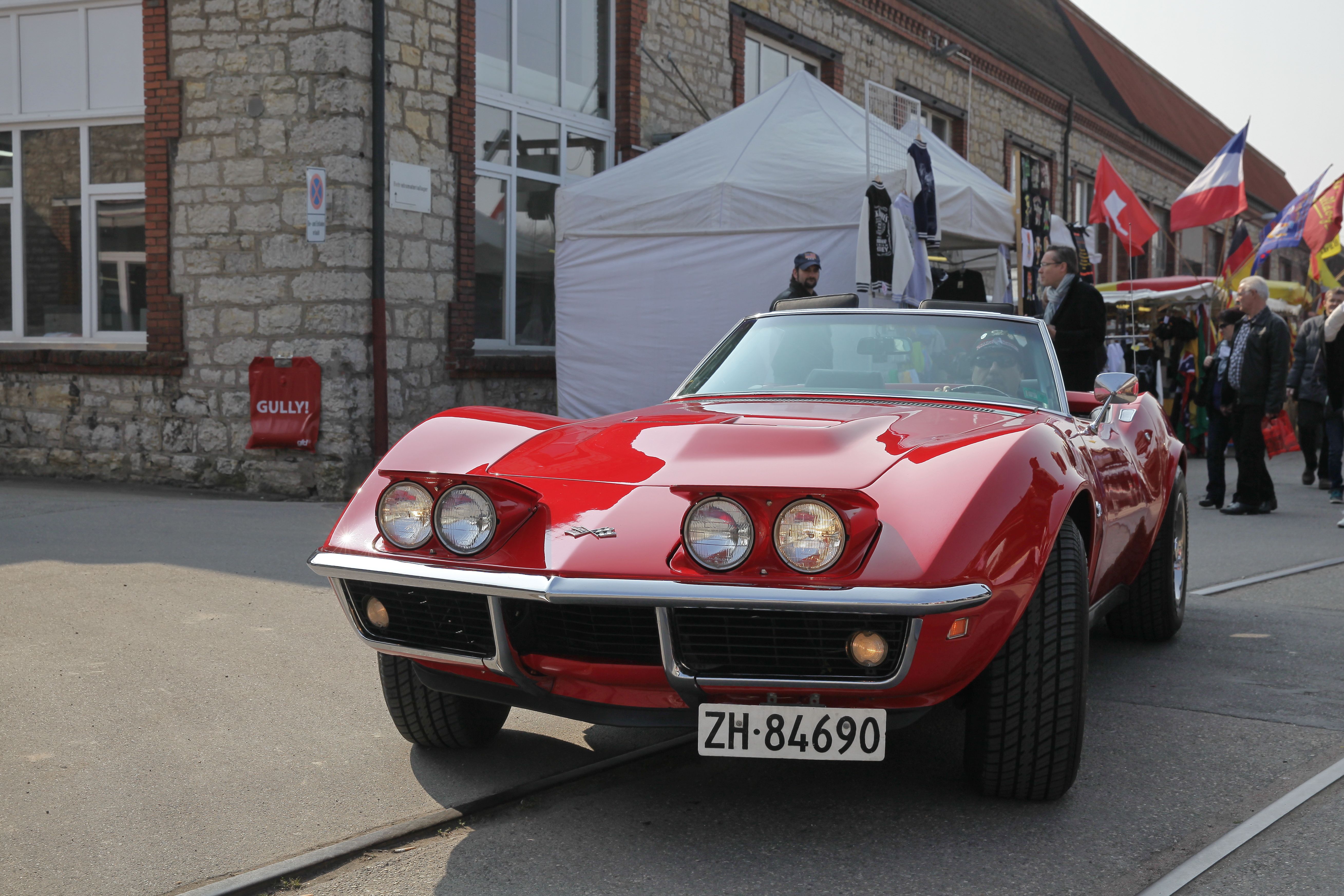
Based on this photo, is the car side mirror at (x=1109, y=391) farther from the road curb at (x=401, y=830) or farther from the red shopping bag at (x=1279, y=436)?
the red shopping bag at (x=1279, y=436)

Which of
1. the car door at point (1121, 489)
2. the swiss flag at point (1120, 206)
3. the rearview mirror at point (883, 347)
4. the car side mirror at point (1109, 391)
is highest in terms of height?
the swiss flag at point (1120, 206)

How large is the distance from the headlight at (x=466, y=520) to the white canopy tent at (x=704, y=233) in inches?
273

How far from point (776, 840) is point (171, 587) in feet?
13.0

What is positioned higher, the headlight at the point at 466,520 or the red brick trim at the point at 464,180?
the red brick trim at the point at 464,180

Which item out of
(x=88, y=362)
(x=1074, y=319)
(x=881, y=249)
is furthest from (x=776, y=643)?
(x=88, y=362)

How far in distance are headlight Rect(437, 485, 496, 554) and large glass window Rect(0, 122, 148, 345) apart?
8.39 meters

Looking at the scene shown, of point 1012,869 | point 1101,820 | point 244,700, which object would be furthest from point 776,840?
point 244,700

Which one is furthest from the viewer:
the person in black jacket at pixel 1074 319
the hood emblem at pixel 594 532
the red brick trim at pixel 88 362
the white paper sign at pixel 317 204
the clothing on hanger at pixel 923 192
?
the red brick trim at pixel 88 362

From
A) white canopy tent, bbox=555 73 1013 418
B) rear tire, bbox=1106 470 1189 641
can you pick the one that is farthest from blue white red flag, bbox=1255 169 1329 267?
rear tire, bbox=1106 470 1189 641

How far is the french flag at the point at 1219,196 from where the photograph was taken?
52.3 feet

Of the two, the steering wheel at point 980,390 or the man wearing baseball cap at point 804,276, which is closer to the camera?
the steering wheel at point 980,390

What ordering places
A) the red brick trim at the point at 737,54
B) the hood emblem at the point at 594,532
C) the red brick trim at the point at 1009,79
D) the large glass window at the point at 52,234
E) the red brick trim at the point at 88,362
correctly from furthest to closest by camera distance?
the red brick trim at the point at 1009,79 < the red brick trim at the point at 737,54 < the large glass window at the point at 52,234 < the red brick trim at the point at 88,362 < the hood emblem at the point at 594,532

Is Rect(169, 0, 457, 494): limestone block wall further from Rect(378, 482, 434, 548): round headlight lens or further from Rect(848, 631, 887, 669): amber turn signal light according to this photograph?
Rect(848, 631, 887, 669): amber turn signal light

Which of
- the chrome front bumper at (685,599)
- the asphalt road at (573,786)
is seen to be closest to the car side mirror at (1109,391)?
the asphalt road at (573,786)
